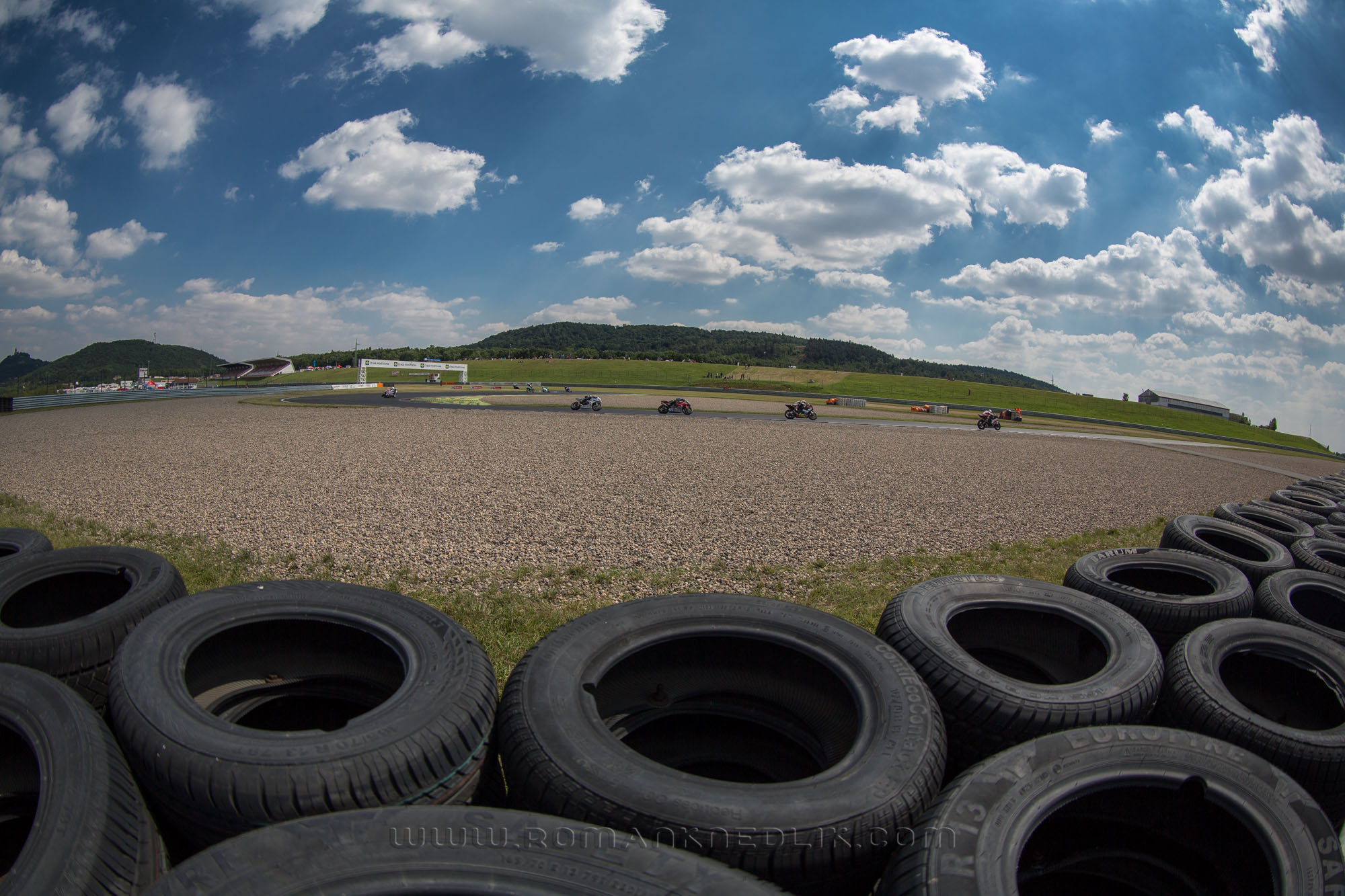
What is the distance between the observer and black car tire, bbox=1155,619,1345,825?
2787mm

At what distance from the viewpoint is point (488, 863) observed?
1.75m

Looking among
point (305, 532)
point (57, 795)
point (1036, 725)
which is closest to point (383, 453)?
point (305, 532)

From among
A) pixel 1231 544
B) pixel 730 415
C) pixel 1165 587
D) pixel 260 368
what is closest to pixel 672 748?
pixel 1165 587

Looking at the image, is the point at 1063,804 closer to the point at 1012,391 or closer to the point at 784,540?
the point at 784,540

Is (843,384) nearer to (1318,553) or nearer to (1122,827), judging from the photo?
(1318,553)

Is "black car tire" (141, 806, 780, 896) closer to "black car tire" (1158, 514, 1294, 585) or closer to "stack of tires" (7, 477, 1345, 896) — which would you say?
"stack of tires" (7, 477, 1345, 896)

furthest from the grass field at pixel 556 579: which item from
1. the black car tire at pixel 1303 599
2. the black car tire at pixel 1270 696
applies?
the black car tire at pixel 1270 696

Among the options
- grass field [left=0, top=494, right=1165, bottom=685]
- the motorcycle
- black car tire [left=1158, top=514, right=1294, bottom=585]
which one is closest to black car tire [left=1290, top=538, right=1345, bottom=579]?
black car tire [left=1158, top=514, right=1294, bottom=585]

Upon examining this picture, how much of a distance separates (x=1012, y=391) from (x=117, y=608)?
104 m

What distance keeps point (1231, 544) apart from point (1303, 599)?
176 centimetres

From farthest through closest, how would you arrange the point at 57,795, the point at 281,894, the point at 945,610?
the point at 945,610
the point at 57,795
the point at 281,894

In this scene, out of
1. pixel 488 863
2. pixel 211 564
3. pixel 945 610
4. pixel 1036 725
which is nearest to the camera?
pixel 488 863

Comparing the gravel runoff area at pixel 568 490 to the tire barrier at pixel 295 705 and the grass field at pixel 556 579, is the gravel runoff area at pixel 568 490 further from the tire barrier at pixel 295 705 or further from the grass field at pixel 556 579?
the tire barrier at pixel 295 705

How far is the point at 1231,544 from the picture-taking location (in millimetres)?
6621
